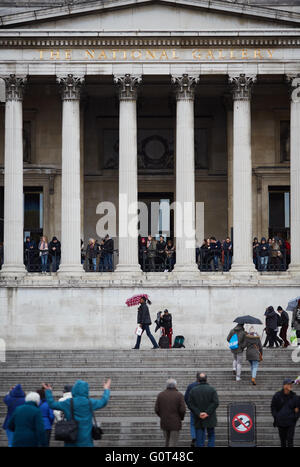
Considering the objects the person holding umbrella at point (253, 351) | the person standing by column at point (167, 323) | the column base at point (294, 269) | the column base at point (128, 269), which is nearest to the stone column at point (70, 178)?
the column base at point (128, 269)

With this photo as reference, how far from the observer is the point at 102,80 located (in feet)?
174

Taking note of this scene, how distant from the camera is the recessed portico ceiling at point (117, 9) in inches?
2014

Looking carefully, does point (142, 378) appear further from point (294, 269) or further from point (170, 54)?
point (170, 54)

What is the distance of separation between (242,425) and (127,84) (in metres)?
25.7

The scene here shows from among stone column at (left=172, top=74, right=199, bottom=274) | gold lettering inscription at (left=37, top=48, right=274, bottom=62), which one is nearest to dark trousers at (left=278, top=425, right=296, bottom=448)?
stone column at (left=172, top=74, right=199, bottom=274)

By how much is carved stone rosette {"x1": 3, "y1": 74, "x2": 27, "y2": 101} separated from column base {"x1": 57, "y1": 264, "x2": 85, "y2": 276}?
27.2 ft

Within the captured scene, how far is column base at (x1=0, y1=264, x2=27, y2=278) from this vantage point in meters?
51.0

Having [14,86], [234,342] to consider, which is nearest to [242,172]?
[14,86]

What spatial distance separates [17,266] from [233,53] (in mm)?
14252

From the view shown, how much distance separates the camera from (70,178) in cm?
5178
